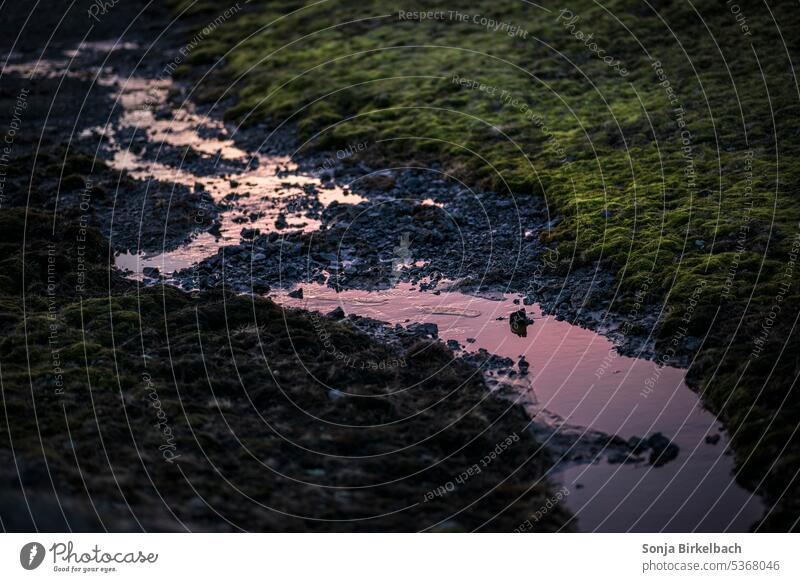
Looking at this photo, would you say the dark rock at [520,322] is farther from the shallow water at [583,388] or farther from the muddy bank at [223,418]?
the muddy bank at [223,418]

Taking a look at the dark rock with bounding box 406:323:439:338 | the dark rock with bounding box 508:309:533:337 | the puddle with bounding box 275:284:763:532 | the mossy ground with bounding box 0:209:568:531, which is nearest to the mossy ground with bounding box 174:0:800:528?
the puddle with bounding box 275:284:763:532

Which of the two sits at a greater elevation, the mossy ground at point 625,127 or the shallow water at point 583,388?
the mossy ground at point 625,127

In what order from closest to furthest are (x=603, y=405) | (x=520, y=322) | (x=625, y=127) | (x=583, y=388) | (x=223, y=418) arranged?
1. (x=223, y=418)
2. (x=603, y=405)
3. (x=583, y=388)
4. (x=520, y=322)
5. (x=625, y=127)

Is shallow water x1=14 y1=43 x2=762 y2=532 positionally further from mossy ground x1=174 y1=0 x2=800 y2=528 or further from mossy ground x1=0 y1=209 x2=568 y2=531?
mossy ground x1=0 y1=209 x2=568 y2=531

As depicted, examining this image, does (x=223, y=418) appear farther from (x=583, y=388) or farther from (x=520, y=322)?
(x=520, y=322)

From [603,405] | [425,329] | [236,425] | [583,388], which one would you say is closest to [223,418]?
[236,425]

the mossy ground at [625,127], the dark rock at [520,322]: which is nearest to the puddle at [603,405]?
the dark rock at [520,322]
